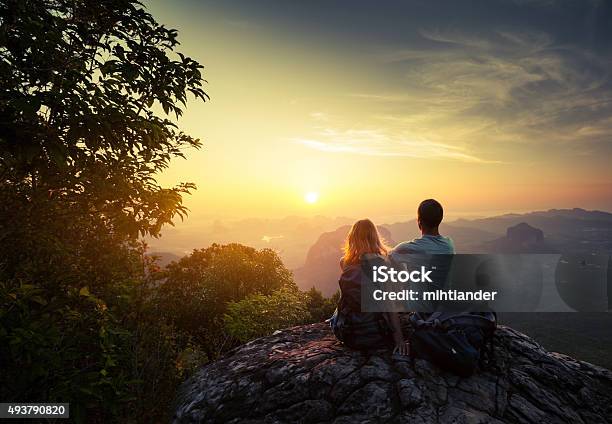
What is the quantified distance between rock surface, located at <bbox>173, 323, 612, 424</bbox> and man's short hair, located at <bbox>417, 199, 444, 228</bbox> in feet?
7.49

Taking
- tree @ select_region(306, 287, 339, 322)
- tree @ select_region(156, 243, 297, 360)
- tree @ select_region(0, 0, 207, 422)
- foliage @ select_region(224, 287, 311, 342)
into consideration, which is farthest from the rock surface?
tree @ select_region(306, 287, 339, 322)

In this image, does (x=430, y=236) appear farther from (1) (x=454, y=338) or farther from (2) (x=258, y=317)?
(2) (x=258, y=317)

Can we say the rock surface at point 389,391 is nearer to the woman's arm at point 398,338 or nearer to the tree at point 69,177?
the woman's arm at point 398,338

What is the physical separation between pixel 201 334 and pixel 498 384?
16.5 metres

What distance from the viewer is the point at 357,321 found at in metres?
5.86

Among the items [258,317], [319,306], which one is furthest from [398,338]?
[319,306]

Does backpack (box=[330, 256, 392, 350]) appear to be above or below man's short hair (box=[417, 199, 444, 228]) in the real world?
below

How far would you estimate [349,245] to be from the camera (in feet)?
19.5

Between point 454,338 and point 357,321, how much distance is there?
1524 mm

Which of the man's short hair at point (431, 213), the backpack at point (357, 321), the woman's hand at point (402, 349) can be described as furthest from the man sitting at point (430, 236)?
the woman's hand at point (402, 349)

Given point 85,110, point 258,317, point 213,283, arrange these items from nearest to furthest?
point 85,110 → point 258,317 → point 213,283

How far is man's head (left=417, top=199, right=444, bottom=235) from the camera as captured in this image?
5.48 meters

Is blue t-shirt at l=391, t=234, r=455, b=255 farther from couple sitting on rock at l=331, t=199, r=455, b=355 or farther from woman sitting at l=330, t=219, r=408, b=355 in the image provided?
woman sitting at l=330, t=219, r=408, b=355

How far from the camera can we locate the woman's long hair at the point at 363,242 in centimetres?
570
